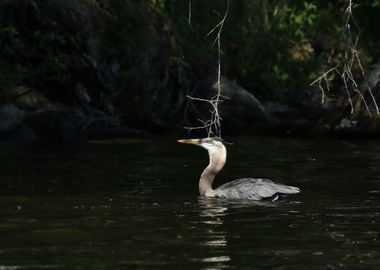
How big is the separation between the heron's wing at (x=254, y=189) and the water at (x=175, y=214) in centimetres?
22

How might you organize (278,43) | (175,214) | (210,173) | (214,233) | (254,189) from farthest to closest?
1. (278,43)
2. (210,173)
3. (254,189)
4. (175,214)
5. (214,233)

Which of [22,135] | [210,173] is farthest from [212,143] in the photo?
[22,135]

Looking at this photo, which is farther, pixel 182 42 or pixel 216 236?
pixel 182 42

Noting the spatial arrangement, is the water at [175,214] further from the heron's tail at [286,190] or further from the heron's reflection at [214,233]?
the heron's tail at [286,190]

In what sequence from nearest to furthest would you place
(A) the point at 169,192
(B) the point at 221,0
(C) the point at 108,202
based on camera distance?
1. (C) the point at 108,202
2. (A) the point at 169,192
3. (B) the point at 221,0

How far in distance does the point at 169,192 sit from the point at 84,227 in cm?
352

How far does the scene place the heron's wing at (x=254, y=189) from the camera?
45.2 ft

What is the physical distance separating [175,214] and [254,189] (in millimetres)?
1828

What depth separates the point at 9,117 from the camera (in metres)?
23.3

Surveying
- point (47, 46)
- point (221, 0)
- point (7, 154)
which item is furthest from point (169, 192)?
point (47, 46)

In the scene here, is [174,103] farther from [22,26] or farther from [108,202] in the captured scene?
[108,202]

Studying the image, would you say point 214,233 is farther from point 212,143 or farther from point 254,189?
point 212,143

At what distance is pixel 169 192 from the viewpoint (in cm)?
1479

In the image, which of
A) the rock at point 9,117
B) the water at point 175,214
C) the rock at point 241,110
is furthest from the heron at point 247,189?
the rock at point 241,110
